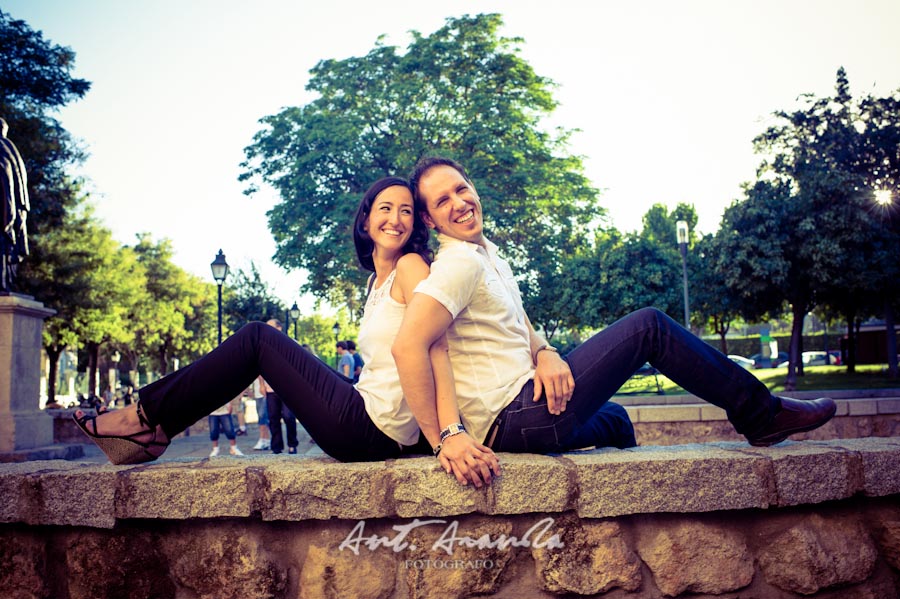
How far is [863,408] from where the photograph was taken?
900 cm

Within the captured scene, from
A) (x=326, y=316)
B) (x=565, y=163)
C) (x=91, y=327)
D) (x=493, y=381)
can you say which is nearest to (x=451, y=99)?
(x=565, y=163)

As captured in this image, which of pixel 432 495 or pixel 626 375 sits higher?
pixel 626 375

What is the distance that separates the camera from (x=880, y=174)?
23719mm

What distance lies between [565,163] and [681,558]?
23.5m

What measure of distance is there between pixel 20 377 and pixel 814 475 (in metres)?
10.9

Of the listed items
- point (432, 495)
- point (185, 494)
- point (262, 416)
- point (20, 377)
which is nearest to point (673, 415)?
point (432, 495)

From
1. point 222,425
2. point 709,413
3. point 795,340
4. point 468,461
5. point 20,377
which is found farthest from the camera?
point 795,340

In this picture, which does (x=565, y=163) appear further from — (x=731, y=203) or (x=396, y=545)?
(x=396, y=545)

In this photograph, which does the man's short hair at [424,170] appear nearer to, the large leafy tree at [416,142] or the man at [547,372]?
the man at [547,372]

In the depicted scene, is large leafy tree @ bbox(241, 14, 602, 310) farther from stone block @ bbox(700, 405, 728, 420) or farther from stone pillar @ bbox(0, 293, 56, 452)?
stone block @ bbox(700, 405, 728, 420)

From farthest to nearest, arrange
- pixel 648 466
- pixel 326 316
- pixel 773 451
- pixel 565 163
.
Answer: pixel 326 316 < pixel 565 163 < pixel 773 451 < pixel 648 466

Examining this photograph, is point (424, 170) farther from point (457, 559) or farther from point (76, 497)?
point (76, 497)

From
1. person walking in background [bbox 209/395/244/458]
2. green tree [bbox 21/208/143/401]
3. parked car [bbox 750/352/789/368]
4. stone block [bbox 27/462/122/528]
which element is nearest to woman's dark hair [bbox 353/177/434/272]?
stone block [bbox 27/462/122/528]

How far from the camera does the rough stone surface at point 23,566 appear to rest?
2.65 m
